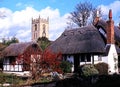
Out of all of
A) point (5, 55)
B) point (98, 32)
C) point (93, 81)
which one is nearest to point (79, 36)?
point (98, 32)

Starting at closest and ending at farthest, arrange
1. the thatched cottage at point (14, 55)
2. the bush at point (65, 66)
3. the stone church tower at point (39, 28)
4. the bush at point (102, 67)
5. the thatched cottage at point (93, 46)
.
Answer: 1. the bush at point (102, 67)
2. the bush at point (65, 66)
3. the thatched cottage at point (93, 46)
4. the thatched cottage at point (14, 55)
5. the stone church tower at point (39, 28)

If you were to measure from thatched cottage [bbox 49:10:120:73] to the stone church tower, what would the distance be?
117565mm

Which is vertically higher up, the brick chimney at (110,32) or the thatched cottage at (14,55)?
the brick chimney at (110,32)

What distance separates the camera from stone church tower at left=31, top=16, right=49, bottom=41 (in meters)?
167

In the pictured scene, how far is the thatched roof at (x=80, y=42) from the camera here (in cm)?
4310

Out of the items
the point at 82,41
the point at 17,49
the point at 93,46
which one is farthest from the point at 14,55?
the point at 93,46

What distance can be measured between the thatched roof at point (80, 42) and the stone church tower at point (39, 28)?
380 feet

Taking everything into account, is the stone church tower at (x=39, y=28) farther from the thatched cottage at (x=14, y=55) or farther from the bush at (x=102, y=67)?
the bush at (x=102, y=67)

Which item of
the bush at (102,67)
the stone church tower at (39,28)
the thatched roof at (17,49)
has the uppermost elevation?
the stone church tower at (39,28)

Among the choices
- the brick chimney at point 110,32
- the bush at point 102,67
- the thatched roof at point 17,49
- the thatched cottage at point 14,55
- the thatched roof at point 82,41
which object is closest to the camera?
the bush at point 102,67

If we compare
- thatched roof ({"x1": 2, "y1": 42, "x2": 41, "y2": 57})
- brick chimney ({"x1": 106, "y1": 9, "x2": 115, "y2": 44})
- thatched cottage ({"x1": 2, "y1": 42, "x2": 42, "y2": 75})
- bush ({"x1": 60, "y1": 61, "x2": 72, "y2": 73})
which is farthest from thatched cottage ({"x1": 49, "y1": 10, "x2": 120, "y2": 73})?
thatched roof ({"x1": 2, "y1": 42, "x2": 41, "y2": 57})

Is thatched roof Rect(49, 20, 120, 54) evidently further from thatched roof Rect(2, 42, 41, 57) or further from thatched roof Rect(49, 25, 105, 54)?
thatched roof Rect(2, 42, 41, 57)

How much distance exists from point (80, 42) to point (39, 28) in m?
121

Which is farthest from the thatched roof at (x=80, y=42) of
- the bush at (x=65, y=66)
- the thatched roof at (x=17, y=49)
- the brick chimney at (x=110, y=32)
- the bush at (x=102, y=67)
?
the thatched roof at (x=17, y=49)
